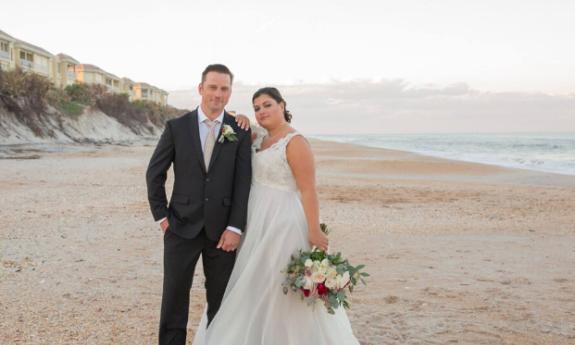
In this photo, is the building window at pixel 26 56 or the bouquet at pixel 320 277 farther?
the building window at pixel 26 56

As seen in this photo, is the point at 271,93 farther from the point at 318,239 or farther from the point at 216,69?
the point at 318,239

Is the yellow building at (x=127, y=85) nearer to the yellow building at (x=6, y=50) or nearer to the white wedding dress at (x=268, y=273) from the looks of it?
the yellow building at (x=6, y=50)

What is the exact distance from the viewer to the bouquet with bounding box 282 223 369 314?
143 inches

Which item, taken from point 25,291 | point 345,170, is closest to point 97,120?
point 345,170

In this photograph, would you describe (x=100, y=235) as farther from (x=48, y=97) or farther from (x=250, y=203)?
(x=48, y=97)

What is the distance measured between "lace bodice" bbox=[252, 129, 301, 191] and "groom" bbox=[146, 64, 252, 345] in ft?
0.41

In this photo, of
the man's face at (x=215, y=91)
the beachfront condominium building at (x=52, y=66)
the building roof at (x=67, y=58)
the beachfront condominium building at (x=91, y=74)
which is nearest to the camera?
the man's face at (x=215, y=91)

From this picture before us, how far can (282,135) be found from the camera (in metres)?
3.90

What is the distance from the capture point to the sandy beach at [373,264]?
479 centimetres

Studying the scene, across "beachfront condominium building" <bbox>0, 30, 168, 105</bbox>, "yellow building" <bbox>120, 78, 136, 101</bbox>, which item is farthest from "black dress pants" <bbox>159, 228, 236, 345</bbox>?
"yellow building" <bbox>120, 78, 136, 101</bbox>

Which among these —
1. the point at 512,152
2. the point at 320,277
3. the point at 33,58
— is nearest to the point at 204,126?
the point at 320,277

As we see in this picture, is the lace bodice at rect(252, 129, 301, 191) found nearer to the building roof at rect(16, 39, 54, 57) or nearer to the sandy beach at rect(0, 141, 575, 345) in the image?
the sandy beach at rect(0, 141, 575, 345)

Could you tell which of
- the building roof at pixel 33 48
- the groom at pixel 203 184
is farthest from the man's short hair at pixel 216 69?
the building roof at pixel 33 48

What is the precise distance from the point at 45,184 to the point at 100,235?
283 inches
